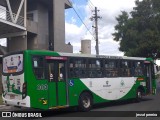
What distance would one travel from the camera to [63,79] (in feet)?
48.3

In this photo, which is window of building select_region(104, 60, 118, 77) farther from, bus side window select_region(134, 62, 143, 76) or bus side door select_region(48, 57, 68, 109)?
bus side door select_region(48, 57, 68, 109)

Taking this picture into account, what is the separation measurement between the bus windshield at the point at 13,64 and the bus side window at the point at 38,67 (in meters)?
0.58

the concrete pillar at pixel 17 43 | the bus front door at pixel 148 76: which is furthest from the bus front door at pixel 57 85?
the concrete pillar at pixel 17 43

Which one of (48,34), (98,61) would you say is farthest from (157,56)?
(98,61)

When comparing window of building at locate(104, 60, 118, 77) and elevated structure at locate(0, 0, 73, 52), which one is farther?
elevated structure at locate(0, 0, 73, 52)

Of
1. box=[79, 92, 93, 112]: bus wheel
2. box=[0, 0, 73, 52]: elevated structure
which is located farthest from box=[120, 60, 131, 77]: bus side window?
box=[0, 0, 73, 52]: elevated structure

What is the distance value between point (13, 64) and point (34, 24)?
18.3 metres

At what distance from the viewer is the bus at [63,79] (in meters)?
13.4

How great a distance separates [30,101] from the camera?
1312 centimetres

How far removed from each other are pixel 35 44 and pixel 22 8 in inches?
156

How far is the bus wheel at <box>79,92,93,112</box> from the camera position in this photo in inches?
608

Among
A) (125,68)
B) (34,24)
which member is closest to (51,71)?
(125,68)

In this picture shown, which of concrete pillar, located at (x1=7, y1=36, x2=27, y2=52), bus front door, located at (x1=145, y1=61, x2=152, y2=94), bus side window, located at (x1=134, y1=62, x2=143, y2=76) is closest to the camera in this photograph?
bus side window, located at (x1=134, y1=62, x2=143, y2=76)

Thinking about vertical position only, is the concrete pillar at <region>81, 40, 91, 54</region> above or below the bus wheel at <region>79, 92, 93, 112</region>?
above
